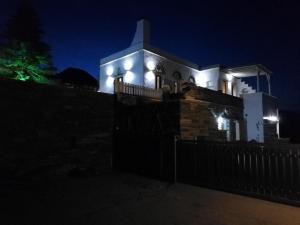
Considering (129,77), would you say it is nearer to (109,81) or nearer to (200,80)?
→ (109,81)

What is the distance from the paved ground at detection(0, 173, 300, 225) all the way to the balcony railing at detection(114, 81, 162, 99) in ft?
17.9

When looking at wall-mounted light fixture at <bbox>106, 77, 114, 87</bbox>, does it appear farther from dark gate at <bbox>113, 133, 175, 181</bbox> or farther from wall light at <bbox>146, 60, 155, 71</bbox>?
dark gate at <bbox>113, 133, 175, 181</bbox>

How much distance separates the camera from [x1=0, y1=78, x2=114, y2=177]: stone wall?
678cm

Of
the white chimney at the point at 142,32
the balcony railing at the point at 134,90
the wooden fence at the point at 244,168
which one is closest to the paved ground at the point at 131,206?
the wooden fence at the point at 244,168

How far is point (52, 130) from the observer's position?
7.54 meters

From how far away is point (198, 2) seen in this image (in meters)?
18.2

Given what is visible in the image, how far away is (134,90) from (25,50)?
6.55m

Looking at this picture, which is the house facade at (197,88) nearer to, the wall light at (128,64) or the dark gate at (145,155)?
the wall light at (128,64)

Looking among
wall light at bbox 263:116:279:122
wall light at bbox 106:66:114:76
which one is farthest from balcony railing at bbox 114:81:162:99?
wall light at bbox 263:116:279:122

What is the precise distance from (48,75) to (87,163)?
7716mm

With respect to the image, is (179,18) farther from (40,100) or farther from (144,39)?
(40,100)

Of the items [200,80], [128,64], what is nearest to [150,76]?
[128,64]

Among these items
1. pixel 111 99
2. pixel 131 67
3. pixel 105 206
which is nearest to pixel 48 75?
pixel 131 67

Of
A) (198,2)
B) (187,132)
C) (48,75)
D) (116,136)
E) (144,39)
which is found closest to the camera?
(187,132)
